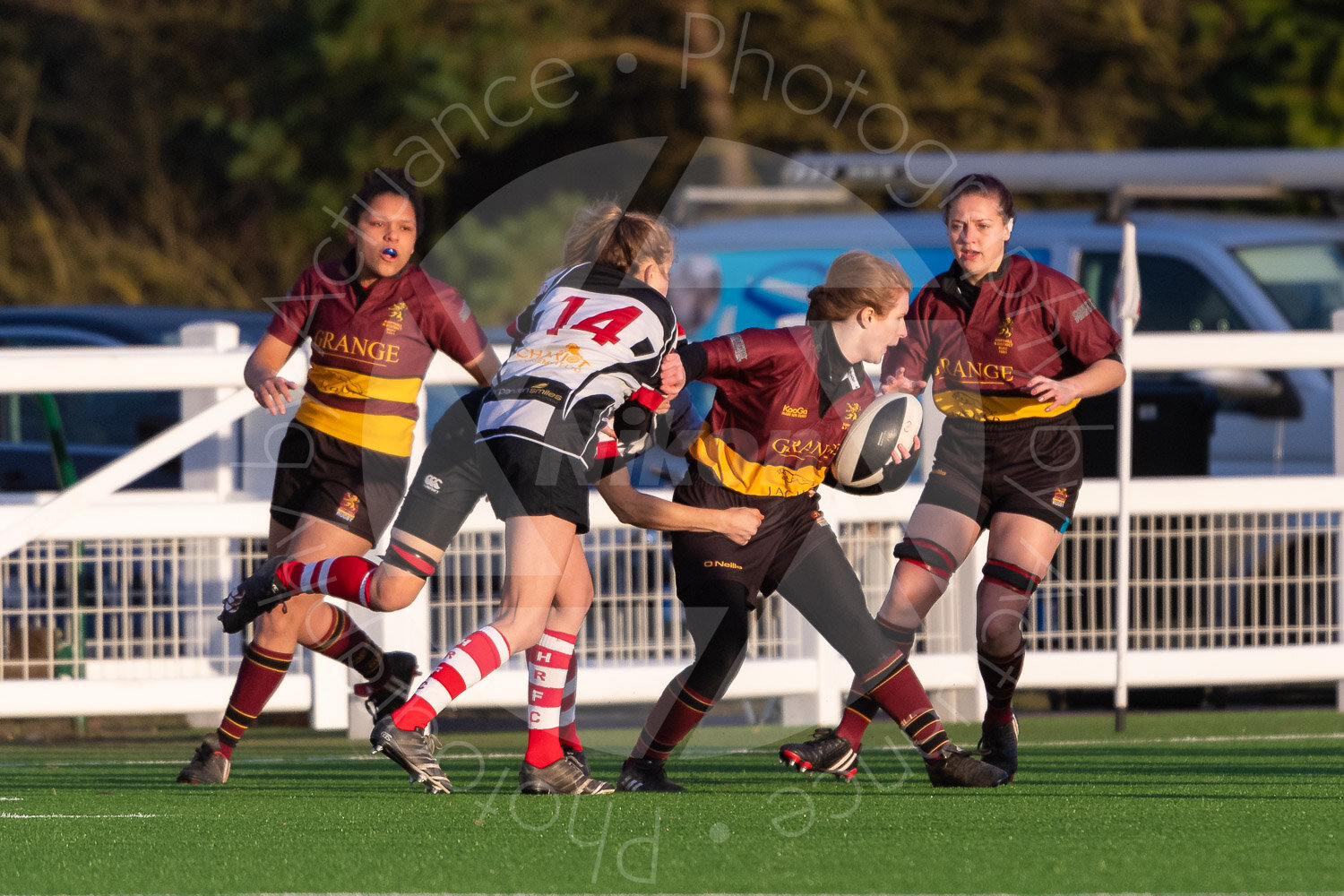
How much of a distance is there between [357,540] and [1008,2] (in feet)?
65.7

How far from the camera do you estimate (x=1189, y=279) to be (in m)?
10.6

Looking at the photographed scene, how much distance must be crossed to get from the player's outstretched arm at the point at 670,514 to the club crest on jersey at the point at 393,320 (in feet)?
3.53

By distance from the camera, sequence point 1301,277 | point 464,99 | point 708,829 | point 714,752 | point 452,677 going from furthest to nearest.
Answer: point 464,99 → point 1301,277 → point 714,752 → point 452,677 → point 708,829

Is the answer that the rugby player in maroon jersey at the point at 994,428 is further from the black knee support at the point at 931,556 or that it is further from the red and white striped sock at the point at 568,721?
the red and white striped sock at the point at 568,721

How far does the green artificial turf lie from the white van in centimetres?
300

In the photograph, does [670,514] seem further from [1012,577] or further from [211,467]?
[211,467]

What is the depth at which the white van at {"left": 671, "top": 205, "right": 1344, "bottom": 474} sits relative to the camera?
386 inches

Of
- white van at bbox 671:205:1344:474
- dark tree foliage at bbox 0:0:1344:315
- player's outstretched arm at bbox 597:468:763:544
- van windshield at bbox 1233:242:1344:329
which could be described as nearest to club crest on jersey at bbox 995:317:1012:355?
player's outstretched arm at bbox 597:468:763:544

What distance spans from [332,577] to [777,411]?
1396 millimetres

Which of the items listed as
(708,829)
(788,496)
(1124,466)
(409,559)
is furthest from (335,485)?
(1124,466)

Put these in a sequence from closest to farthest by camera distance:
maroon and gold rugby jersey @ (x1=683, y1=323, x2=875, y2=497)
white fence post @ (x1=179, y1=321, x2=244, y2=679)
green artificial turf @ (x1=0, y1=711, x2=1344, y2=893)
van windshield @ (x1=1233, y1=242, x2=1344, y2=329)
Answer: green artificial turf @ (x1=0, y1=711, x2=1344, y2=893), maroon and gold rugby jersey @ (x1=683, y1=323, x2=875, y2=497), white fence post @ (x1=179, y1=321, x2=244, y2=679), van windshield @ (x1=1233, y1=242, x2=1344, y2=329)

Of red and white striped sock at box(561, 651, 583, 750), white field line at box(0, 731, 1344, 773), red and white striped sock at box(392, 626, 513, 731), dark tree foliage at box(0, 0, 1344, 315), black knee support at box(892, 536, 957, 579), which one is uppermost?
dark tree foliage at box(0, 0, 1344, 315)

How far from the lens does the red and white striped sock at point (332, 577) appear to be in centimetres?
568

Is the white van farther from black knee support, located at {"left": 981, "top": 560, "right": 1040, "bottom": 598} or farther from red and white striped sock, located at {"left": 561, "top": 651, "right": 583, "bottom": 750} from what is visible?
red and white striped sock, located at {"left": 561, "top": 651, "right": 583, "bottom": 750}
